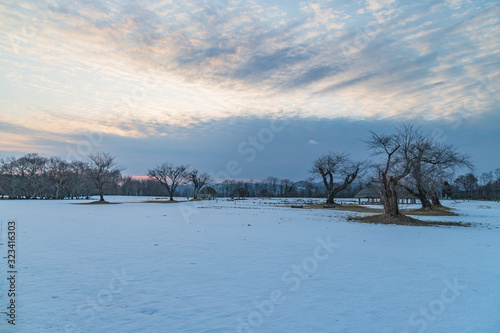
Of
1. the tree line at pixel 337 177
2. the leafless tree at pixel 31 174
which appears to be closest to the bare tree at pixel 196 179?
the tree line at pixel 337 177

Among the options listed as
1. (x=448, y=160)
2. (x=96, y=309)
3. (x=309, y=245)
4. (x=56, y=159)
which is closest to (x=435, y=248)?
(x=309, y=245)

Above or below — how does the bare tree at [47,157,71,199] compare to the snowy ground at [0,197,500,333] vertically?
above

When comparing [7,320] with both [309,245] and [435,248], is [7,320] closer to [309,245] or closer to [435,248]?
[309,245]

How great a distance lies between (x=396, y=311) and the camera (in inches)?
189

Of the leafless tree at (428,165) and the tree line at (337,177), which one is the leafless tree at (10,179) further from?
the leafless tree at (428,165)

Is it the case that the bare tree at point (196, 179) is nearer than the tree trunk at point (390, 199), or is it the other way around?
the tree trunk at point (390, 199)

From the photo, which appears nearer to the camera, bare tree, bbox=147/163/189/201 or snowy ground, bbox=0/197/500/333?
snowy ground, bbox=0/197/500/333

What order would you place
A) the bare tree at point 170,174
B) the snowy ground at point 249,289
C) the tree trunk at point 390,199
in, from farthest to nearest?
the bare tree at point 170,174, the tree trunk at point 390,199, the snowy ground at point 249,289

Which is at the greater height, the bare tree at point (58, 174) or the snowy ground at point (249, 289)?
the bare tree at point (58, 174)

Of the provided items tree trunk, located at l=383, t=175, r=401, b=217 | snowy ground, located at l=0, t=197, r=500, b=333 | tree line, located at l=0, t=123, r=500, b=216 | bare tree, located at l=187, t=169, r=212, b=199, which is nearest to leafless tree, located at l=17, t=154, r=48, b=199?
tree line, located at l=0, t=123, r=500, b=216

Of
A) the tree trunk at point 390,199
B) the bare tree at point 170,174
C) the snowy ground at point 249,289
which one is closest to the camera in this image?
the snowy ground at point 249,289

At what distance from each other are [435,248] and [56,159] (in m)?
87.5

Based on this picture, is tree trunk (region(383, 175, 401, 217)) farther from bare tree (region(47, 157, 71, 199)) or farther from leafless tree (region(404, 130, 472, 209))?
bare tree (region(47, 157, 71, 199))

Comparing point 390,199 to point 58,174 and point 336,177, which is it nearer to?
point 336,177
